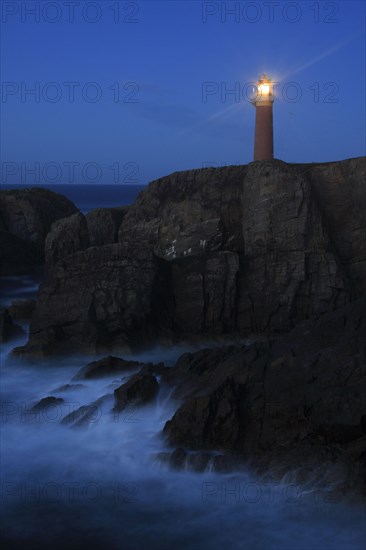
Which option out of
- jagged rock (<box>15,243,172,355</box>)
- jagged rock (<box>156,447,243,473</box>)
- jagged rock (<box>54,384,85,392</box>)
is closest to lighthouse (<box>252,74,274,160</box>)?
jagged rock (<box>15,243,172,355</box>)

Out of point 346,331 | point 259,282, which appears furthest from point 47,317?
point 346,331

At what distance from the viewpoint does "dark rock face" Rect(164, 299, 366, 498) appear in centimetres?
1330

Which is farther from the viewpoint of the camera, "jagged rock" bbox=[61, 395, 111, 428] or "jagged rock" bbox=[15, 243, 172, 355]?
"jagged rock" bbox=[15, 243, 172, 355]

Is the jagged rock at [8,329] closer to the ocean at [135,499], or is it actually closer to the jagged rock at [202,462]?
the ocean at [135,499]

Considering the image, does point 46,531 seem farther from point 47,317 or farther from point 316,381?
point 47,317

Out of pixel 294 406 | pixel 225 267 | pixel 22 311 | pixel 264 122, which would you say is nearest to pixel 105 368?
pixel 294 406

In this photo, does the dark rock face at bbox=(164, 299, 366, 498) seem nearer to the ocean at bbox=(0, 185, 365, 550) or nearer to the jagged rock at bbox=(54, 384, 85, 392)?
the ocean at bbox=(0, 185, 365, 550)

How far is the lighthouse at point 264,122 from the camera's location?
36.0 meters

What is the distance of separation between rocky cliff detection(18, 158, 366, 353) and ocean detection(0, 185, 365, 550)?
5.79 meters

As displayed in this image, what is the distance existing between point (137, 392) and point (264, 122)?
76.1 ft

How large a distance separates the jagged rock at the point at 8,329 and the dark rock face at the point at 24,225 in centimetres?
1500

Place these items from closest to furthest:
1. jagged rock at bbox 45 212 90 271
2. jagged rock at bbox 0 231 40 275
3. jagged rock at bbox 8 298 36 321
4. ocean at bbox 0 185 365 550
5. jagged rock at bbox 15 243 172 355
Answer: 1. ocean at bbox 0 185 365 550
2. jagged rock at bbox 15 243 172 355
3. jagged rock at bbox 8 298 36 321
4. jagged rock at bbox 45 212 90 271
5. jagged rock at bbox 0 231 40 275

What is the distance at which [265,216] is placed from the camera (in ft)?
85.8

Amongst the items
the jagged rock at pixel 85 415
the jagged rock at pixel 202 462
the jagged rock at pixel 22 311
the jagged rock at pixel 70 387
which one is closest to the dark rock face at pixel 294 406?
the jagged rock at pixel 202 462
